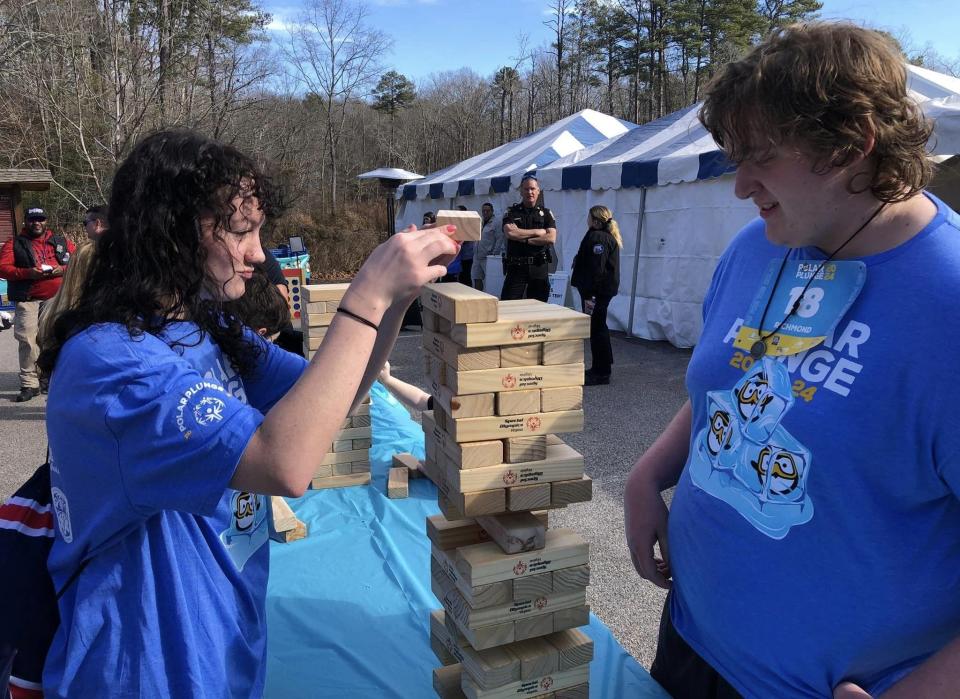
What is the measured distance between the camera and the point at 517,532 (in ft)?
6.54

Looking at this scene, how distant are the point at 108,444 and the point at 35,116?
79.2ft

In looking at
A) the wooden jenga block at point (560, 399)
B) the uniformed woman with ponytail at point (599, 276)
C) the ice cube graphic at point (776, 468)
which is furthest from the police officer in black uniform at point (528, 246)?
the ice cube graphic at point (776, 468)

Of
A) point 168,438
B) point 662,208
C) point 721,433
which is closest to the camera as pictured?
point 168,438

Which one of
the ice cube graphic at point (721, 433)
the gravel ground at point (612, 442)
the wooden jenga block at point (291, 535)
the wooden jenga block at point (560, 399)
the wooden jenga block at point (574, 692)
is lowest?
the gravel ground at point (612, 442)

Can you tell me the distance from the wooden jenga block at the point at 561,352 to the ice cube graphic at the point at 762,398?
683mm

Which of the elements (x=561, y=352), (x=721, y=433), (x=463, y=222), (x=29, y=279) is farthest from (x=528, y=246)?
(x=721, y=433)

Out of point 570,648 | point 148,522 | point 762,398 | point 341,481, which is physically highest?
point 762,398

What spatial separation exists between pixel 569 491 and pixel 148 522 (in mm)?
1221

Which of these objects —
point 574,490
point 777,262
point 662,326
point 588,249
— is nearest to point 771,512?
point 777,262

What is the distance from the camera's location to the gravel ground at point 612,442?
3.20 metres

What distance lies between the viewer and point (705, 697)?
4.90 feet

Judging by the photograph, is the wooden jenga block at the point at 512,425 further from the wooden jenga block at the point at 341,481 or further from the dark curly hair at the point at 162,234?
the wooden jenga block at the point at 341,481

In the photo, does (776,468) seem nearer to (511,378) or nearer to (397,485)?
(511,378)

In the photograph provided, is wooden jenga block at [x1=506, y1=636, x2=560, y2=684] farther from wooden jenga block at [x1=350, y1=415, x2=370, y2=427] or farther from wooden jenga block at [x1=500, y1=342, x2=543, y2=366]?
wooden jenga block at [x1=350, y1=415, x2=370, y2=427]
